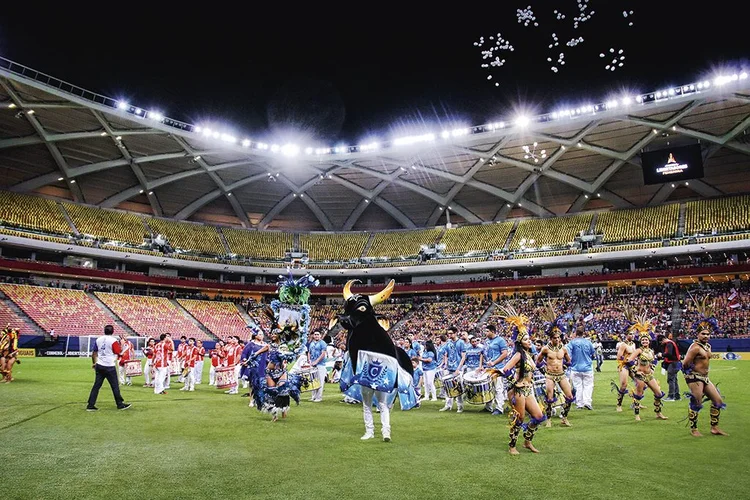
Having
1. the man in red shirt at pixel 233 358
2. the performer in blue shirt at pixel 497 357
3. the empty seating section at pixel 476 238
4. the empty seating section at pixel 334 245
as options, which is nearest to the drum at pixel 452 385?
the performer in blue shirt at pixel 497 357

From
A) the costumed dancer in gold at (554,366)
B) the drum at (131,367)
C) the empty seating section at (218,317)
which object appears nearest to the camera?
the costumed dancer in gold at (554,366)

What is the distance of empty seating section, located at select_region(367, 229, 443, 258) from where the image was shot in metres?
56.1

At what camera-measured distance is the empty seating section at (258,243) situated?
185ft

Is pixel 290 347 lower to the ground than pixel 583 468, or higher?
higher

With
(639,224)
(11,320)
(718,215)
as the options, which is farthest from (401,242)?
Answer: (11,320)

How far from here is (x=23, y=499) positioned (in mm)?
5227

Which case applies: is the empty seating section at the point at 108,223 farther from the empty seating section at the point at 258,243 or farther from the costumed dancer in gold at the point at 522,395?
A: the costumed dancer in gold at the point at 522,395

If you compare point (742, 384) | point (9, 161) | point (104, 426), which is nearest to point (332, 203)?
point (9, 161)

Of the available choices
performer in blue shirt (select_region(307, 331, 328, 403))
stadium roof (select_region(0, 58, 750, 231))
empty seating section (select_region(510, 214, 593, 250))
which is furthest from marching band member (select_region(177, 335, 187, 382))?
empty seating section (select_region(510, 214, 593, 250))

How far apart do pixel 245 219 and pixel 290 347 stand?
50.1m

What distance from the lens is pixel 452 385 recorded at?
13.2m

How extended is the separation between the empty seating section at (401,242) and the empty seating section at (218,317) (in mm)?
16041

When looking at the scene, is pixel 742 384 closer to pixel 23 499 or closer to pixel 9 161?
pixel 23 499

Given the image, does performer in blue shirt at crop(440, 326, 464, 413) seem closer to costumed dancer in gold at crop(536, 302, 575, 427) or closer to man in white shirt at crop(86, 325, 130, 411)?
costumed dancer in gold at crop(536, 302, 575, 427)
